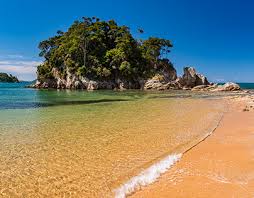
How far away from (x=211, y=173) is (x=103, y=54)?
244 ft

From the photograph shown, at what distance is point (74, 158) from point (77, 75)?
69155 mm

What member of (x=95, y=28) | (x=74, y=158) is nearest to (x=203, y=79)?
(x=95, y=28)

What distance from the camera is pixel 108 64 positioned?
3046 inches

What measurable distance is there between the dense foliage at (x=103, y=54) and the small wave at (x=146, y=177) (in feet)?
217

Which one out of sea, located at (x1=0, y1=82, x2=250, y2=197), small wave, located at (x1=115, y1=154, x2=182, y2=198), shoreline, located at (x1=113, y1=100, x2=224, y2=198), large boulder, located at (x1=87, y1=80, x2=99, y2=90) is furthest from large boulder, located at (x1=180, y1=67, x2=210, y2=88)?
small wave, located at (x1=115, y1=154, x2=182, y2=198)

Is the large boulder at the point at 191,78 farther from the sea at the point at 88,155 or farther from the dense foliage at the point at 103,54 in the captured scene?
the sea at the point at 88,155

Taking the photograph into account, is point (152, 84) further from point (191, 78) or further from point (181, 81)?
point (191, 78)

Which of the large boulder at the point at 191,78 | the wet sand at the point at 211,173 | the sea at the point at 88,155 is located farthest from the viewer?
the large boulder at the point at 191,78

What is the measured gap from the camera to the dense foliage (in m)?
75.1

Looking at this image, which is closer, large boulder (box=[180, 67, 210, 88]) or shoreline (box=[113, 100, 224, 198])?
shoreline (box=[113, 100, 224, 198])

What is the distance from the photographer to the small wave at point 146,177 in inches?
228

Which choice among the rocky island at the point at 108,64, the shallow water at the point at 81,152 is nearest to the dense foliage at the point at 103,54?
the rocky island at the point at 108,64

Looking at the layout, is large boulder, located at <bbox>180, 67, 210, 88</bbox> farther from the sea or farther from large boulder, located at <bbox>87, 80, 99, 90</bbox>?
the sea

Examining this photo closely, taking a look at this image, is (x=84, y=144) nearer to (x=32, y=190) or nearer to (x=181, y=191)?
(x=32, y=190)
